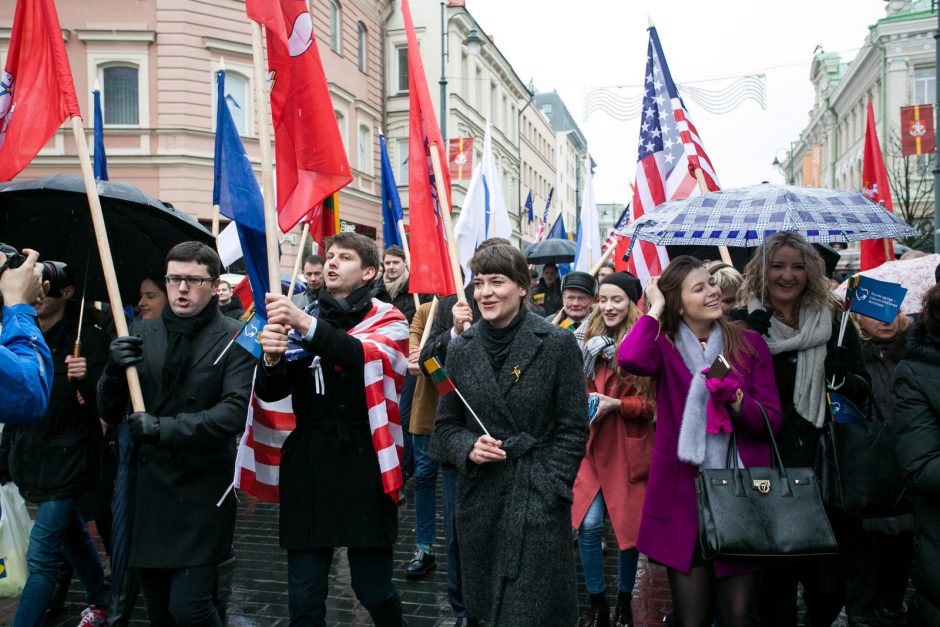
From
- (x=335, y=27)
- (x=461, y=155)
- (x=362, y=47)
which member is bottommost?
(x=461, y=155)

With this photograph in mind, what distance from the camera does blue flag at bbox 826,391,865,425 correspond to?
3.71 m

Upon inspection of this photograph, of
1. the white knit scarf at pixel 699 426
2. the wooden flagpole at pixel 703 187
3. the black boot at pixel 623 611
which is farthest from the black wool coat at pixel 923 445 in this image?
the wooden flagpole at pixel 703 187

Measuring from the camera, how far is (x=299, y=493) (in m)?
3.62

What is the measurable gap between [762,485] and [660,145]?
3527 millimetres

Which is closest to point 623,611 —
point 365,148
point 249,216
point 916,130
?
point 249,216

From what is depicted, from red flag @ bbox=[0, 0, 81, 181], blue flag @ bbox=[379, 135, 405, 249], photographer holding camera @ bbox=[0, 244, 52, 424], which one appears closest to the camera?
photographer holding camera @ bbox=[0, 244, 52, 424]

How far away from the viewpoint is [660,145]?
6.21 metres

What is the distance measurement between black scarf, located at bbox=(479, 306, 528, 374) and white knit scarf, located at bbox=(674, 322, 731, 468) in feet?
2.78

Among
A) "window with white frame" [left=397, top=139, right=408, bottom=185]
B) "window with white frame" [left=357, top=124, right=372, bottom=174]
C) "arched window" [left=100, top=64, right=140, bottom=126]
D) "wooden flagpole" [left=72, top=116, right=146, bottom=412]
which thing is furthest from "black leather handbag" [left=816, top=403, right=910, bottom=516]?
"window with white frame" [left=397, top=139, right=408, bottom=185]

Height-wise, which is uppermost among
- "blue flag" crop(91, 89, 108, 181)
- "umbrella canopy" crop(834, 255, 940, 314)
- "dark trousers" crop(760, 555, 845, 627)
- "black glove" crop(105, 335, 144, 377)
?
"blue flag" crop(91, 89, 108, 181)

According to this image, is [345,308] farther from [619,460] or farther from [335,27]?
[335,27]

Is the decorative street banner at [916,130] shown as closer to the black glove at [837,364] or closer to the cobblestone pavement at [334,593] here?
the cobblestone pavement at [334,593]

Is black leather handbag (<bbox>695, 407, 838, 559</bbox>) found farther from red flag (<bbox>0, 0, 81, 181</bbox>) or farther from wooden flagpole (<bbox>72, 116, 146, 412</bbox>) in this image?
red flag (<bbox>0, 0, 81, 181</bbox>)

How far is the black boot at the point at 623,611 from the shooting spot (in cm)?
451
